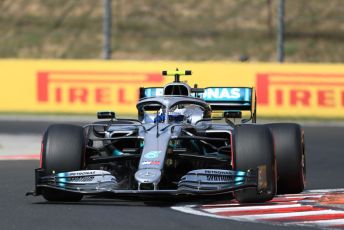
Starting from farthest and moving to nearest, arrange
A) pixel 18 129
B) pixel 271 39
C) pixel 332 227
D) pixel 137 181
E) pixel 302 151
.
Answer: pixel 271 39, pixel 18 129, pixel 302 151, pixel 137 181, pixel 332 227

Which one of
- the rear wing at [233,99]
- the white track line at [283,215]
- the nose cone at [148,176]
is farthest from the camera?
the rear wing at [233,99]

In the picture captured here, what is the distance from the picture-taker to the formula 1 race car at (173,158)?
11172 mm

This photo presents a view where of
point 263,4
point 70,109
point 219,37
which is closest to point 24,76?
point 70,109

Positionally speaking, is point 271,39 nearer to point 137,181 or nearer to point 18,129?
point 18,129

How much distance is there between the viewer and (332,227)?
9789 millimetres

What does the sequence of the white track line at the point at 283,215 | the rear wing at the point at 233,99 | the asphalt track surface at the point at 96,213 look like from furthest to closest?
the rear wing at the point at 233,99 → the white track line at the point at 283,215 → the asphalt track surface at the point at 96,213

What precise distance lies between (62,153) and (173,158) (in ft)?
4.12

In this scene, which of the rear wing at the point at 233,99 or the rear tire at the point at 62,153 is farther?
the rear wing at the point at 233,99

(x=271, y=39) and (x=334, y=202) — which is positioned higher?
(x=271, y=39)

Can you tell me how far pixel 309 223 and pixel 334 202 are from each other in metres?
1.61

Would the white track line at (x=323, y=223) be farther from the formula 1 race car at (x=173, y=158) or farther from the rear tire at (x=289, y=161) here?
the rear tire at (x=289, y=161)

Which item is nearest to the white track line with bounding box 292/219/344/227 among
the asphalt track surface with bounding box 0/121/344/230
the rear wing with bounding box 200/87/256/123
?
the asphalt track surface with bounding box 0/121/344/230

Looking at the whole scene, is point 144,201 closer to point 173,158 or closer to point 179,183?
point 173,158

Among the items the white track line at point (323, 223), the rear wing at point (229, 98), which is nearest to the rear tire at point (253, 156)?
the white track line at point (323, 223)
